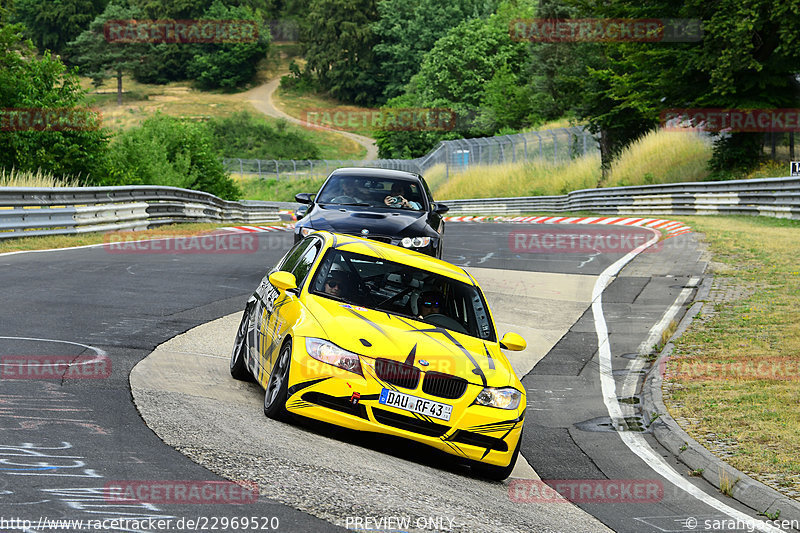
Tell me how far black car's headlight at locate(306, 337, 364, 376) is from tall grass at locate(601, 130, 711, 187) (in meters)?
35.8

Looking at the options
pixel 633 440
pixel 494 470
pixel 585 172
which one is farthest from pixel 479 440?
pixel 585 172

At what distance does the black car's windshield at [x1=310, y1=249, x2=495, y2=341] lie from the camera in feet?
27.9

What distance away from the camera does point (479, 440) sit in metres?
7.36

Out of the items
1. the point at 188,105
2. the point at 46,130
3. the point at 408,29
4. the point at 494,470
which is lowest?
the point at 494,470

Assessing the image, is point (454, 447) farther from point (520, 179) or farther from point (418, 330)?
point (520, 179)

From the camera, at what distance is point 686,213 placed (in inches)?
1417

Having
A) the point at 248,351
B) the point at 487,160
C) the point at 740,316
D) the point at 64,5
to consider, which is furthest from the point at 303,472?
the point at 64,5

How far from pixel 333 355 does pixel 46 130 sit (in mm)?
25383

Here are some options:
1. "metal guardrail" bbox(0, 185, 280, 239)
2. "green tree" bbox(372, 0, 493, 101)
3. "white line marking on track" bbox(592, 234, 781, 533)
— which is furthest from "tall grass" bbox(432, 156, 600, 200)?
"green tree" bbox(372, 0, 493, 101)

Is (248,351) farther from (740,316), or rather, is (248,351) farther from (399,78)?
(399,78)

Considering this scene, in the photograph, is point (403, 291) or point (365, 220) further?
point (365, 220)

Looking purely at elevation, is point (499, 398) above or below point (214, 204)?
above

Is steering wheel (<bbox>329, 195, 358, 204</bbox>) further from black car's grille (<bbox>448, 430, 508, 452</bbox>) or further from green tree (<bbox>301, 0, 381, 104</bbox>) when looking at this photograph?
green tree (<bbox>301, 0, 381, 104</bbox>)

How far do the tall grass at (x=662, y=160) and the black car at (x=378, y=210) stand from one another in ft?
92.0
